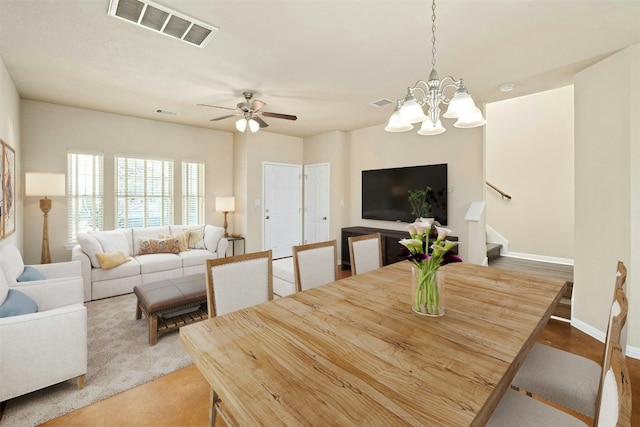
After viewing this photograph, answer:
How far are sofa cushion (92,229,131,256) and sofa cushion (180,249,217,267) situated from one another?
0.79 meters

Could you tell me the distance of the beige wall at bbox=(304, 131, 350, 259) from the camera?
18.9 feet

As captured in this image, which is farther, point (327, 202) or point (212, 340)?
point (327, 202)

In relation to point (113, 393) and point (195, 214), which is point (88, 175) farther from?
point (113, 393)

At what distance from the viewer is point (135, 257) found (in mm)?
4309

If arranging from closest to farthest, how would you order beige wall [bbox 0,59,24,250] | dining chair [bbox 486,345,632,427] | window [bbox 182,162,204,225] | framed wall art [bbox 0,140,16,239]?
1. dining chair [bbox 486,345,632,427]
2. framed wall art [bbox 0,140,16,239]
3. beige wall [bbox 0,59,24,250]
4. window [bbox 182,162,204,225]

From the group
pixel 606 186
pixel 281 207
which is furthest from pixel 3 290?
pixel 606 186

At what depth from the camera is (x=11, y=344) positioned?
1713mm

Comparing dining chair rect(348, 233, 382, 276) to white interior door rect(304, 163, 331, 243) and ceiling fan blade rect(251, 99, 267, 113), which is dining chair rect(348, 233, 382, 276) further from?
white interior door rect(304, 163, 331, 243)

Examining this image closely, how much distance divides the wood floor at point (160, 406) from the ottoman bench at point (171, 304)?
61 cm

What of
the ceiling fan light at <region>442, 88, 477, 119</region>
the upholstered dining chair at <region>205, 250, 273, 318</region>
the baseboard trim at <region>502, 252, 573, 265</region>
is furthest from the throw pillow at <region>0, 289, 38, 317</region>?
the baseboard trim at <region>502, 252, 573, 265</region>

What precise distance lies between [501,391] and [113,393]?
2352 mm

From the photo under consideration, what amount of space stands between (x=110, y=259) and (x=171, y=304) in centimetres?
184

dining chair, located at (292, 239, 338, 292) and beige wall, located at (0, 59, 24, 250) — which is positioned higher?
beige wall, located at (0, 59, 24, 250)

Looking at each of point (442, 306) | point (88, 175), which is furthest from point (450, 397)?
point (88, 175)
